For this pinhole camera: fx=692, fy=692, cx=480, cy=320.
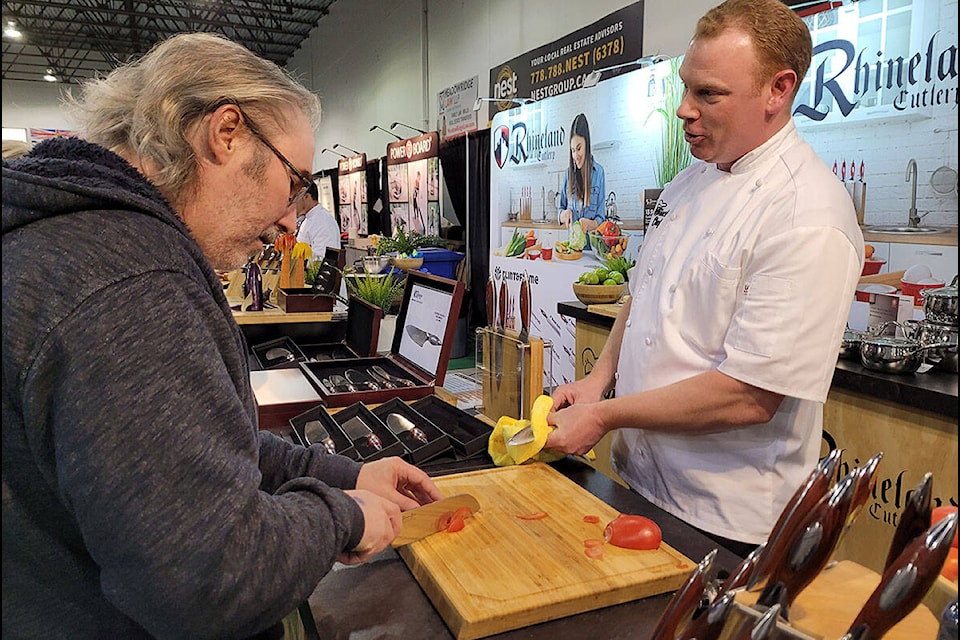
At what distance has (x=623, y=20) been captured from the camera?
214 inches

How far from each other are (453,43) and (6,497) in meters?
8.70

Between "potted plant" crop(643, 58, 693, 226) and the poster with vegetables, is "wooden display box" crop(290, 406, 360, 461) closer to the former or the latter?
"potted plant" crop(643, 58, 693, 226)

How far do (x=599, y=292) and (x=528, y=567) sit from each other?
9.53ft

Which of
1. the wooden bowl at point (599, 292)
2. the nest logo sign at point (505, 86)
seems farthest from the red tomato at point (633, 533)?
the nest logo sign at point (505, 86)

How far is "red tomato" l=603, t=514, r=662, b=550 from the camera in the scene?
1136mm

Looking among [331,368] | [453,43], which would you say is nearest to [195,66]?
[331,368]

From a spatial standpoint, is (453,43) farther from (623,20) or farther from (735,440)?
(735,440)

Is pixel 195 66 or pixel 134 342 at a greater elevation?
pixel 195 66

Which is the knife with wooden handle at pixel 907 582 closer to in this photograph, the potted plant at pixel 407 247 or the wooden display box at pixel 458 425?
the wooden display box at pixel 458 425

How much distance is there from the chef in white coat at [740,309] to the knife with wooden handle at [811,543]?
0.72 meters

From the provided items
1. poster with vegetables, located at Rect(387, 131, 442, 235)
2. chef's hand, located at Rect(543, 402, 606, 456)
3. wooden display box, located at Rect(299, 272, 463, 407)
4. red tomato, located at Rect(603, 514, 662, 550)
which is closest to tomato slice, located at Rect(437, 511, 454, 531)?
red tomato, located at Rect(603, 514, 662, 550)

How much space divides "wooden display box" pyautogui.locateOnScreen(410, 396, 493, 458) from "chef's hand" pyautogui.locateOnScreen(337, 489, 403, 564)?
1.96 feet

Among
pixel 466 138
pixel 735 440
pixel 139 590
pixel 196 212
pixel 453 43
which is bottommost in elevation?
pixel 735 440

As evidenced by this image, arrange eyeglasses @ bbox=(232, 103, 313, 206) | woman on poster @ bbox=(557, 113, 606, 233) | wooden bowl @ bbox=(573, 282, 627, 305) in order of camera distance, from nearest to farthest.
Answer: eyeglasses @ bbox=(232, 103, 313, 206) → wooden bowl @ bbox=(573, 282, 627, 305) → woman on poster @ bbox=(557, 113, 606, 233)
